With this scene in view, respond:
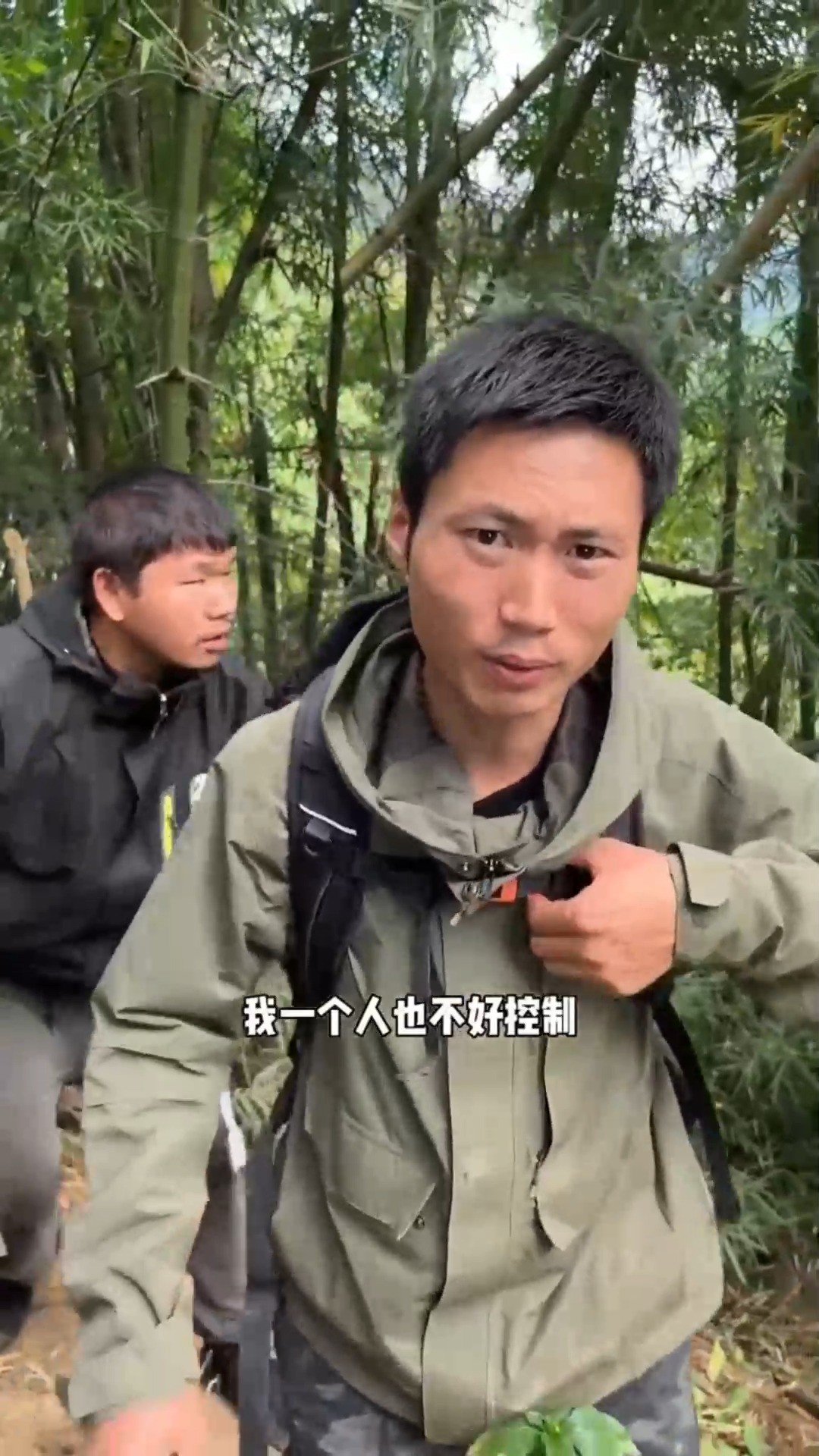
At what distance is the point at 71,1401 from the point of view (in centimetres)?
93

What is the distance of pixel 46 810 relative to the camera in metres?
1.87

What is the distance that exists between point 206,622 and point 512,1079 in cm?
105

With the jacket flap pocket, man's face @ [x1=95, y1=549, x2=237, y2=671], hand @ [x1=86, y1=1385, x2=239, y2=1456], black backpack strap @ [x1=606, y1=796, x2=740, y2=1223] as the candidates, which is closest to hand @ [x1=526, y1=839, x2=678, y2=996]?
black backpack strap @ [x1=606, y1=796, x2=740, y2=1223]

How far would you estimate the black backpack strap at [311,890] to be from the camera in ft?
3.20

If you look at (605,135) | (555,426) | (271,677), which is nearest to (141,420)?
(271,677)

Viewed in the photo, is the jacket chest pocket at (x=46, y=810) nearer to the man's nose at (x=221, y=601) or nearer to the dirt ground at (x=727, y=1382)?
the man's nose at (x=221, y=601)

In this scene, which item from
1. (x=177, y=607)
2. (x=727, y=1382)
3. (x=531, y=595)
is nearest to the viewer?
(x=531, y=595)

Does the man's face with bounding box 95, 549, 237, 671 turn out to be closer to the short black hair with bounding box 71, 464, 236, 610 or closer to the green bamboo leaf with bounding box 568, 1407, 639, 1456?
the short black hair with bounding box 71, 464, 236, 610

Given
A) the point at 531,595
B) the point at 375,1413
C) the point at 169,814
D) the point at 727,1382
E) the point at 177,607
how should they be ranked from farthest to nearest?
the point at 727,1382
the point at 169,814
the point at 177,607
the point at 375,1413
the point at 531,595

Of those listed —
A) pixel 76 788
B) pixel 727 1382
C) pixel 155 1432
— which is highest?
pixel 76 788

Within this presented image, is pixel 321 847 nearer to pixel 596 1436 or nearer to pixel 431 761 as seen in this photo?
pixel 431 761

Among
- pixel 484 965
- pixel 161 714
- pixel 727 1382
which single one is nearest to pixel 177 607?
pixel 161 714

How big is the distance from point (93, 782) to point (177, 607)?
322 mm

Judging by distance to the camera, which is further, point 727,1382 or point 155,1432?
point 727,1382
